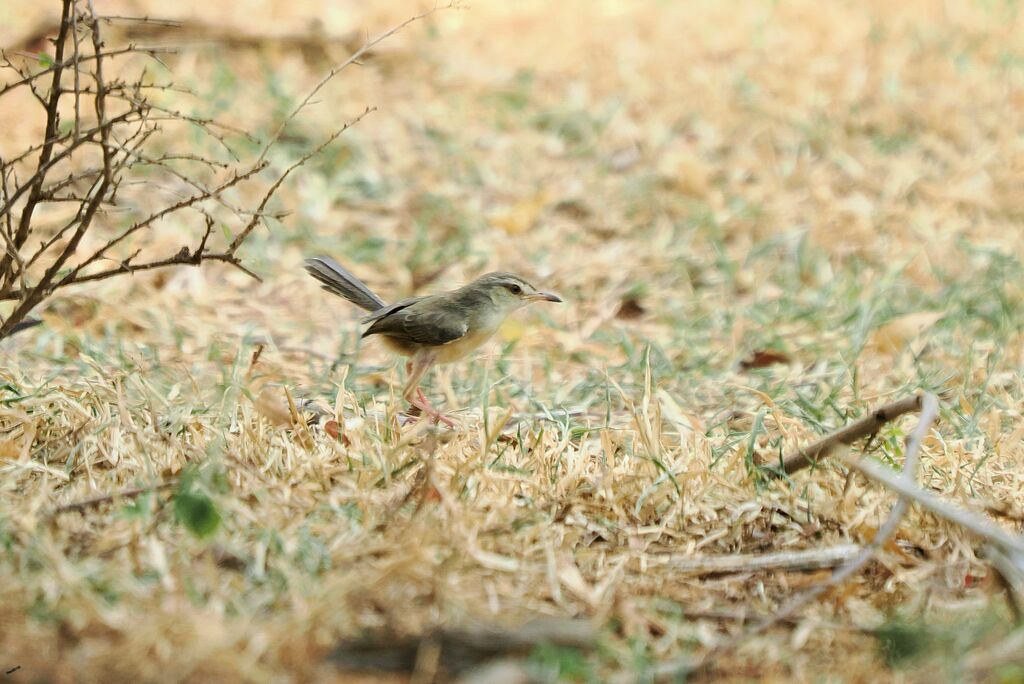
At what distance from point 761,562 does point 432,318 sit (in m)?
1.74

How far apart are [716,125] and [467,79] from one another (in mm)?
1789

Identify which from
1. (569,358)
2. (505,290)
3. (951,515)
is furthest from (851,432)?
(569,358)

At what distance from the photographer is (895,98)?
8.01 metres

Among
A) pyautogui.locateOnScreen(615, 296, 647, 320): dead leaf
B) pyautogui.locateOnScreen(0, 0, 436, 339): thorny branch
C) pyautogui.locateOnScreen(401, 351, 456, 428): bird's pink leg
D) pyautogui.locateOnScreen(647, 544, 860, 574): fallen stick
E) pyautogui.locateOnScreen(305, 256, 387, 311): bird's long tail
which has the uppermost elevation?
pyautogui.locateOnScreen(0, 0, 436, 339): thorny branch

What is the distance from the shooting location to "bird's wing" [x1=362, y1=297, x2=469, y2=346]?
4.40 m

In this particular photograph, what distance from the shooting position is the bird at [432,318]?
4.41 metres

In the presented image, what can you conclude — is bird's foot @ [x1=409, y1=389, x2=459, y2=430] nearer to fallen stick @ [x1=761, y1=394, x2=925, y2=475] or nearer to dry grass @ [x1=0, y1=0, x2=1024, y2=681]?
dry grass @ [x1=0, y1=0, x2=1024, y2=681]

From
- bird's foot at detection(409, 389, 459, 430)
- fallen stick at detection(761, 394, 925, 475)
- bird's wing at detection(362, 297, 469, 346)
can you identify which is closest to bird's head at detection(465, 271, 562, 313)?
bird's wing at detection(362, 297, 469, 346)

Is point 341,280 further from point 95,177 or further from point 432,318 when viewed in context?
point 95,177

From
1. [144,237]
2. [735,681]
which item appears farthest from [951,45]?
[735,681]

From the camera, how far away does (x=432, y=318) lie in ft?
14.5

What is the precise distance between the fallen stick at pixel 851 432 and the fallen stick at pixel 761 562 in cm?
33

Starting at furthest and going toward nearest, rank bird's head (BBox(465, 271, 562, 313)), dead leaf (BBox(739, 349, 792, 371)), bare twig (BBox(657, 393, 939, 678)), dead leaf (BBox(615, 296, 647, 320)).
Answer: dead leaf (BBox(615, 296, 647, 320)) → dead leaf (BBox(739, 349, 792, 371)) → bird's head (BBox(465, 271, 562, 313)) → bare twig (BBox(657, 393, 939, 678))

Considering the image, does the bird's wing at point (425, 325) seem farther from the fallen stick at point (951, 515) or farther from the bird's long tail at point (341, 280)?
the fallen stick at point (951, 515)
